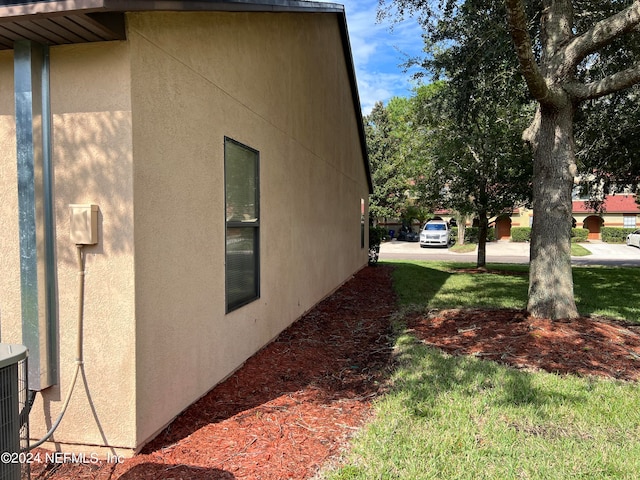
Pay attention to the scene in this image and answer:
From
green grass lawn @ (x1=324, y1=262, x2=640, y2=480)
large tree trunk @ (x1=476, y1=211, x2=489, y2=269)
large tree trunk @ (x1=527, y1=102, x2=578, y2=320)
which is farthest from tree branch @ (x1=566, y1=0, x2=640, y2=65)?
large tree trunk @ (x1=476, y1=211, x2=489, y2=269)

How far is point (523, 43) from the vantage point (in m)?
4.90

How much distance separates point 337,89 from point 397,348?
7073 millimetres

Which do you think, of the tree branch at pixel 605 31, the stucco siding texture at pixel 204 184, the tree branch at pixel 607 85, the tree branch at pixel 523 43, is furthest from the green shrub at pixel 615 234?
the stucco siding texture at pixel 204 184

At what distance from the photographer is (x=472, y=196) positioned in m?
15.0

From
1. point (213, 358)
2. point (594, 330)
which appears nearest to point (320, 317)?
point (213, 358)

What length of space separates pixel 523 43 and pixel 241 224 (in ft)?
12.9

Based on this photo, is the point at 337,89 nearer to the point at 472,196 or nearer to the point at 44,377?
the point at 472,196

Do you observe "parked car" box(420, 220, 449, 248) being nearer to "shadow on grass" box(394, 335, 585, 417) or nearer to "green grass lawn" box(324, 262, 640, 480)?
"green grass lawn" box(324, 262, 640, 480)

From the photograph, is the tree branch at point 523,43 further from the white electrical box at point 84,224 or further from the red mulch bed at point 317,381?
the white electrical box at point 84,224

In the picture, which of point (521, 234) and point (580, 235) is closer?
point (580, 235)

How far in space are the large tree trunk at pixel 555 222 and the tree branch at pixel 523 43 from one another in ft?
2.15

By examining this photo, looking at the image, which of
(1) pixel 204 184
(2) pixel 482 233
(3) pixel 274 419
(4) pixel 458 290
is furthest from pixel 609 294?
(1) pixel 204 184

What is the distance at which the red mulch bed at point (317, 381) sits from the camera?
Result: 2.83 metres

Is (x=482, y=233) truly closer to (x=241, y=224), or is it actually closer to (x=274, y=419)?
(x=241, y=224)
